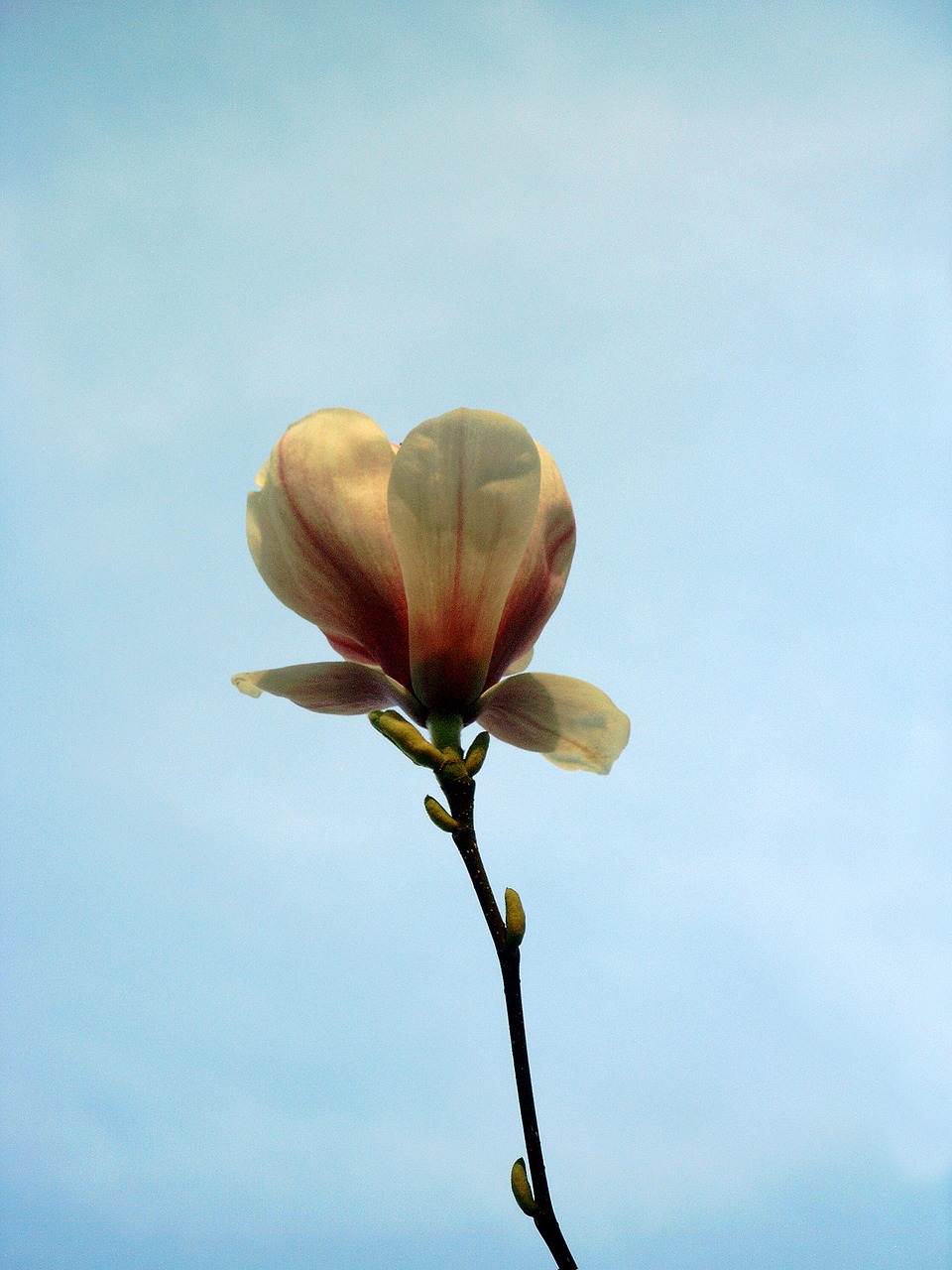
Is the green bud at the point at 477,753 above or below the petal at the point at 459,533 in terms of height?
below

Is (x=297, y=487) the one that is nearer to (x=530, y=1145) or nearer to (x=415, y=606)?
(x=415, y=606)

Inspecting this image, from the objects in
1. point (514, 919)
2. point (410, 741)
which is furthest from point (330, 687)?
point (514, 919)

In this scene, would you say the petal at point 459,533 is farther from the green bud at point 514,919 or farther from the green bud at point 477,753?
the green bud at point 514,919

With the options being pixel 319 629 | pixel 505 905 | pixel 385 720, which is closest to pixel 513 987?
pixel 505 905

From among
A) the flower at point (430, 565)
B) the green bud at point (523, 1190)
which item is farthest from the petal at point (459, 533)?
the green bud at point (523, 1190)

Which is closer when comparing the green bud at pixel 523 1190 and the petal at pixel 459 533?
the green bud at pixel 523 1190

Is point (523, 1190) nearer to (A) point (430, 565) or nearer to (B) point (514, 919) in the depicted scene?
(B) point (514, 919)
